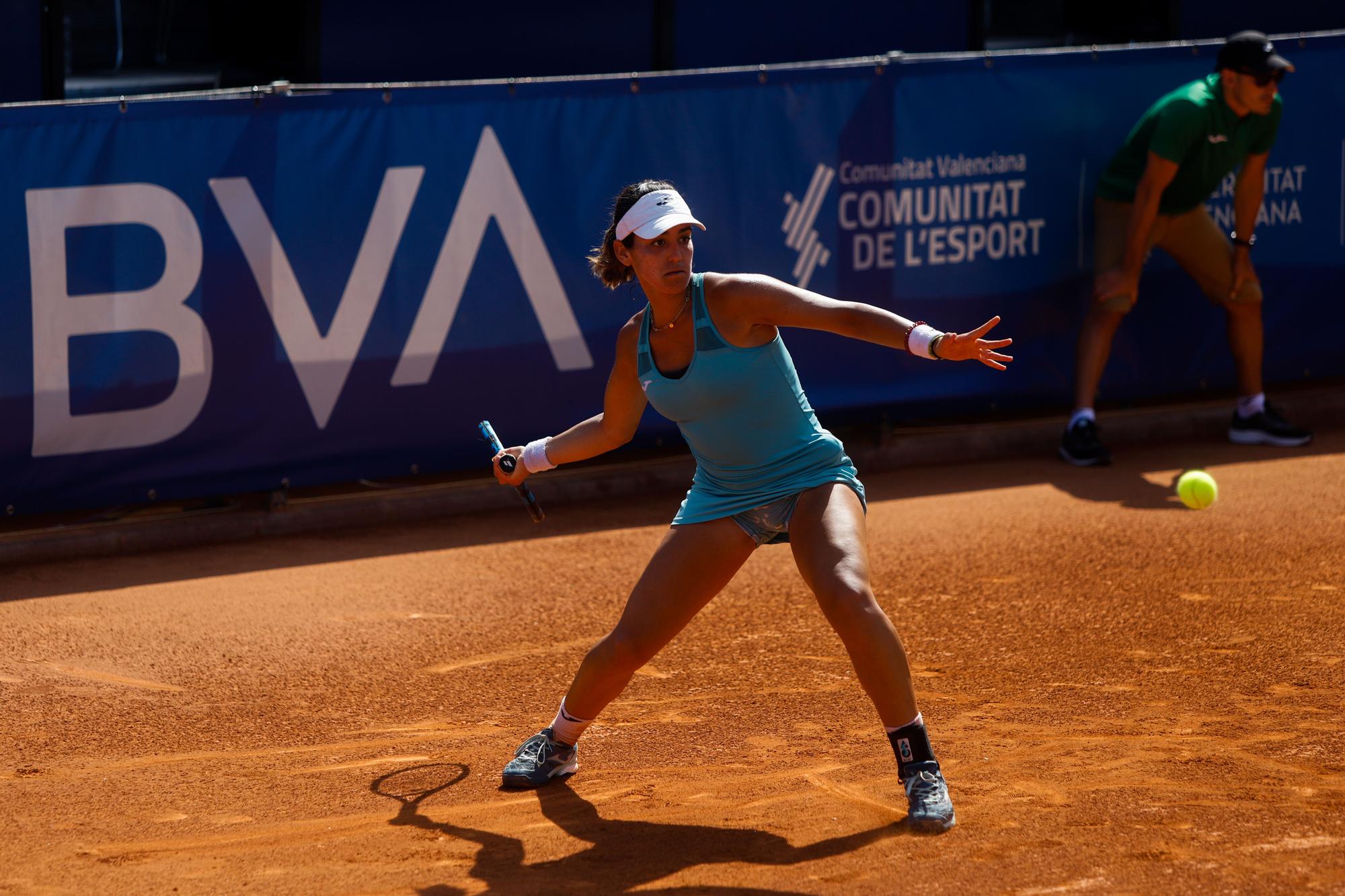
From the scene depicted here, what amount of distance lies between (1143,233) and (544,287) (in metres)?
3.26

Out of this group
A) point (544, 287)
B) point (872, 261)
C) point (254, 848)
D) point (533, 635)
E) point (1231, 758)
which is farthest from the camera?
point (872, 261)

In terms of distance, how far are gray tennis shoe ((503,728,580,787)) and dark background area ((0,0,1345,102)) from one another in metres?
6.07

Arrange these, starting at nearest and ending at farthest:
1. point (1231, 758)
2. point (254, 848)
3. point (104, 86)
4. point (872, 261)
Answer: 1. point (254, 848)
2. point (1231, 758)
3. point (872, 261)
4. point (104, 86)

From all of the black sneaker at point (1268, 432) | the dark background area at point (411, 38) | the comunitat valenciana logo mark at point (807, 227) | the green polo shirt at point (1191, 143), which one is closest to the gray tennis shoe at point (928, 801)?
the comunitat valenciana logo mark at point (807, 227)

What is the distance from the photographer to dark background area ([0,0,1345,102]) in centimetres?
1018

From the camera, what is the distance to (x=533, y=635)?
6848 millimetres

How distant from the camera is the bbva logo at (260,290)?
761cm

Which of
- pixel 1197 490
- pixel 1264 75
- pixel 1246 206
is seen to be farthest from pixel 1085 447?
pixel 1264 75

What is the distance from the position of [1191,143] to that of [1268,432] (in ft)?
5.83

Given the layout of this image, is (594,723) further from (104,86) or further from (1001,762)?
(104,86)

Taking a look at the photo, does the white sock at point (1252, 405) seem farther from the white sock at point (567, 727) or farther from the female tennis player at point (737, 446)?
the white sock at point (567, 727)

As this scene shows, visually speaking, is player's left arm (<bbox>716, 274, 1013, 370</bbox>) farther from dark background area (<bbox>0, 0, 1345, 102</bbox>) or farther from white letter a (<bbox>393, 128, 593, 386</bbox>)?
dark background area (<bbox>0, 0, 1345, 102</bbox>)

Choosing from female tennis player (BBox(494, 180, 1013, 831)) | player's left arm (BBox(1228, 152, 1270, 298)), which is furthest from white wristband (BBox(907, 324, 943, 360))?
player's left arm (BBox(1228, 152, 1270, 298))

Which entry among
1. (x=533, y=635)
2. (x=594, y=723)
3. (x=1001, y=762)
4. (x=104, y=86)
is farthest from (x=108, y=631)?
(x=104, y=86)
